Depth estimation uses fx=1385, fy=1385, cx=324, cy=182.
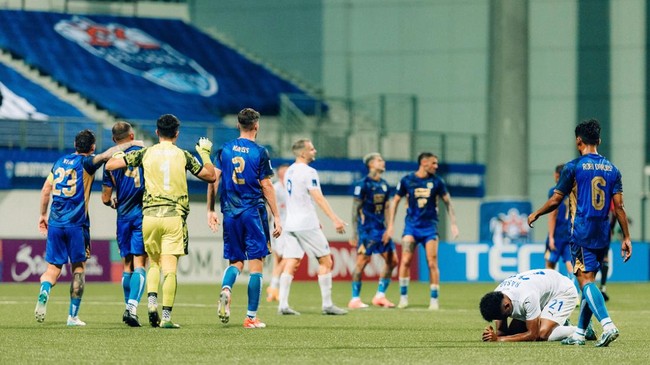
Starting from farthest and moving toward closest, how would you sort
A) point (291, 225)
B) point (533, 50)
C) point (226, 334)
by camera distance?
point (533, 50), point (291, 225), point (226, 334)

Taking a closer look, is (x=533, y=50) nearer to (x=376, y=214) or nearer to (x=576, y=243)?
(x=376, y=214)

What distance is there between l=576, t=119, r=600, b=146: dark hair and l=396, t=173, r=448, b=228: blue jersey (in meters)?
7.69

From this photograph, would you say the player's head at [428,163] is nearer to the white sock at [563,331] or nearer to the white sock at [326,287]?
the white sock at [326,287]

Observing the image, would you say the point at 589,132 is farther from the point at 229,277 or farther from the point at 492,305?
the point at 229,277

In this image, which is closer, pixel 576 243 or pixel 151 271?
pixel 576 243

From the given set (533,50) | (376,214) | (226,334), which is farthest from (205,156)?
(533,50)

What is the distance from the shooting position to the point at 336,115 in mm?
43719

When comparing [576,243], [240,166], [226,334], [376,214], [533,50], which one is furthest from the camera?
[533,50]

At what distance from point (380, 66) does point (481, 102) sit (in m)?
3.67

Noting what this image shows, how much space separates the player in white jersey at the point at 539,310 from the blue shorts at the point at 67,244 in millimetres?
4529

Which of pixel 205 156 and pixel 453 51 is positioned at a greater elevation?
pixel 453 51

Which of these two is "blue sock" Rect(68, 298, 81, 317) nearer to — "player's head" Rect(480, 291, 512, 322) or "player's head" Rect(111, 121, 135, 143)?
"player's head" Rect(111, 121, 135, 143)

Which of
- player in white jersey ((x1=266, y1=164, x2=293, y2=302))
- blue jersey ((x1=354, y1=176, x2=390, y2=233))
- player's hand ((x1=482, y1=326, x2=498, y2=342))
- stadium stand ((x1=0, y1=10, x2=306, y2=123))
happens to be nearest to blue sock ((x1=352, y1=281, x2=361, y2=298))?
blue jersey ((x1=354, y1=176, x2=390, y2=233))

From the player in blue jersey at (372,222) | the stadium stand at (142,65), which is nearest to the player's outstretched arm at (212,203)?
the player in blue jersey at (372,222)
